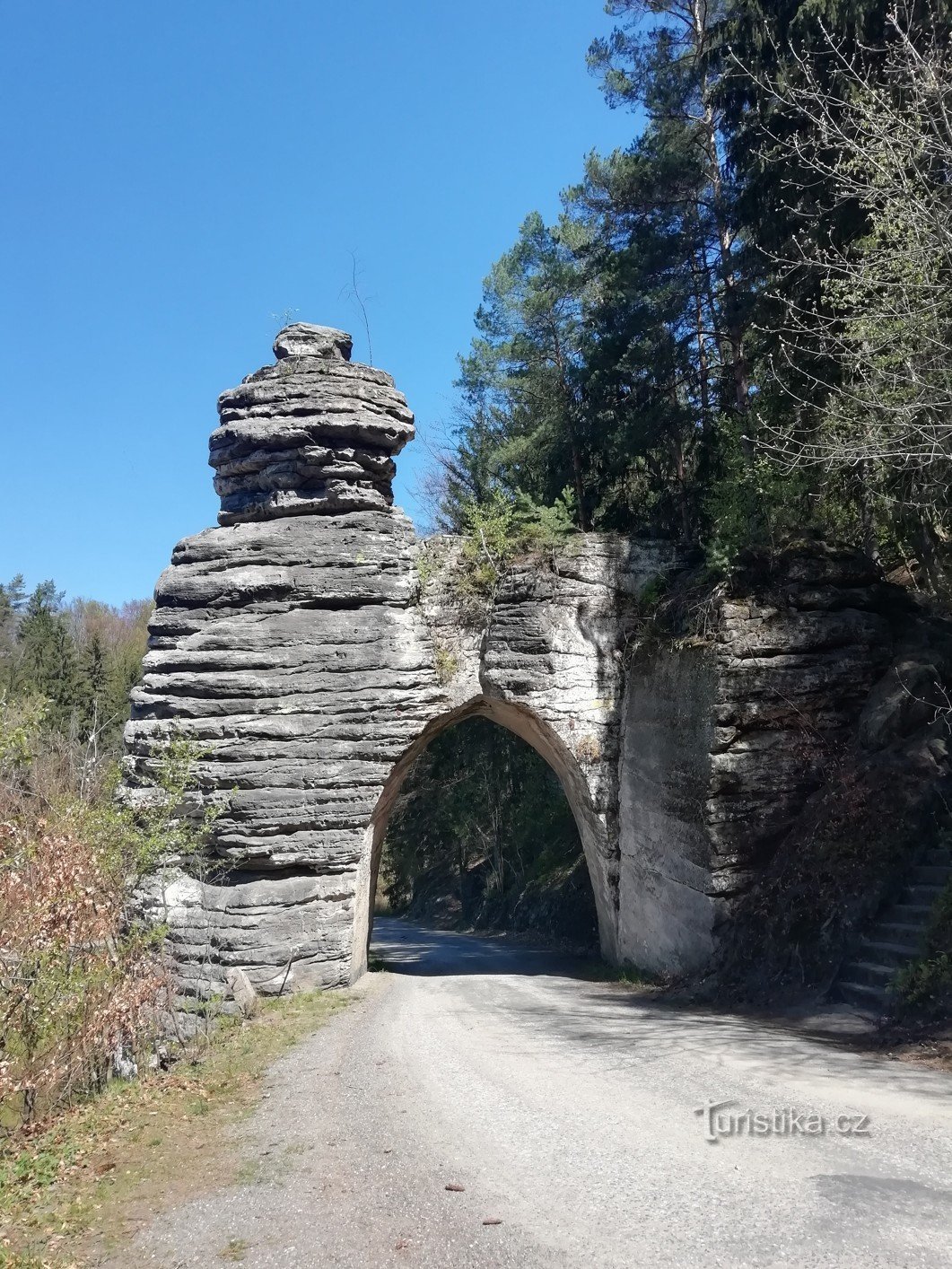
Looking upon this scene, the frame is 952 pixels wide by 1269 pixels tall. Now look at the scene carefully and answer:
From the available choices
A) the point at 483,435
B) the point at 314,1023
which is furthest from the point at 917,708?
the point at 483,435

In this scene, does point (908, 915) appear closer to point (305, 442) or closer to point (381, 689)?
point (381, 689)

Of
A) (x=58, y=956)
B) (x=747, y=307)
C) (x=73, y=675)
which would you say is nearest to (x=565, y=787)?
(x=747, y=307)

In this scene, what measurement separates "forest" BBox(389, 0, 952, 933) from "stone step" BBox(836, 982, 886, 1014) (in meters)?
5.44

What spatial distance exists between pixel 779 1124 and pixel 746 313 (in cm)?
1274

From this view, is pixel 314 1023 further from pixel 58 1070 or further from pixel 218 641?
pixel 218 641

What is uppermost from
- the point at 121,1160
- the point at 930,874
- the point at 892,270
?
the point at 892,270

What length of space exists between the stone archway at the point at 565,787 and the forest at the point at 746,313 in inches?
95.1

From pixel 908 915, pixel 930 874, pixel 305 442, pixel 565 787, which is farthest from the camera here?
pixel 565 787

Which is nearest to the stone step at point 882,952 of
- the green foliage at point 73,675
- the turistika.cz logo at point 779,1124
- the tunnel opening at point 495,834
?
the turistika.cz logo at point 779,1124

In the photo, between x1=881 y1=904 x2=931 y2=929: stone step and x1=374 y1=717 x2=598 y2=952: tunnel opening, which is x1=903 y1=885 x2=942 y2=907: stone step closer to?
x1=881 y1=904 x2=931 y2=929: stone step

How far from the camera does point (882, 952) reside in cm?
966

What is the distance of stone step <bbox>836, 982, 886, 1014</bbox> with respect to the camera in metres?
9.03

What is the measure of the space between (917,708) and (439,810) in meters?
17.9

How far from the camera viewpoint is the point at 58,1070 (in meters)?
8.02
